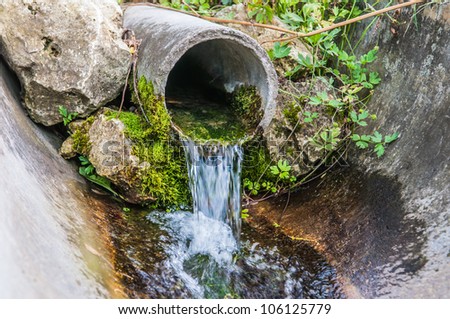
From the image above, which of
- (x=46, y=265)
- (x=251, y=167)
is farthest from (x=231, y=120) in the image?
(x=46, y=265)

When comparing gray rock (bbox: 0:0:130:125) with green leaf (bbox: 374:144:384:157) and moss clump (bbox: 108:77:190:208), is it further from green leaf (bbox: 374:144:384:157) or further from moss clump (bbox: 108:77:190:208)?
green leaf (bbox: 374:144:384:157)

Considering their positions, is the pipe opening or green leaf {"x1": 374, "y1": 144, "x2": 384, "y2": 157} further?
the pipe opening

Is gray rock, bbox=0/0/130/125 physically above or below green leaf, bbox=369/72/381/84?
above

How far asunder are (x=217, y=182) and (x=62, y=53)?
5.35 ft

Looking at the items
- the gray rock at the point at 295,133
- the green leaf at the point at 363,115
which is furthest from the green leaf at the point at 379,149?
the gray rock at the point at 295,133

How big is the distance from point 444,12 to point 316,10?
1.15 meters

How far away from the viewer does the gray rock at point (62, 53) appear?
3.99m

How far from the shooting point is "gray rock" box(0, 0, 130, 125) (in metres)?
3.99

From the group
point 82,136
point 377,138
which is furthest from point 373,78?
point 82,136

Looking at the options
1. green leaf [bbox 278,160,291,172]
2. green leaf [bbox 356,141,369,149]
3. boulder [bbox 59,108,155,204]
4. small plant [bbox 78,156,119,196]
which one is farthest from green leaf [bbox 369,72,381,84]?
small plant [bbox 78,156,119,196]

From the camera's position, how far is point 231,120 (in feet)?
15.6

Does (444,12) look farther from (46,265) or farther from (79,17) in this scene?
(46,265)

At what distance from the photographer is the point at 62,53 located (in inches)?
160
